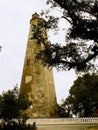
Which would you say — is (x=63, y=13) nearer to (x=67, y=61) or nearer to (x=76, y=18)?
(x=76, y=18)

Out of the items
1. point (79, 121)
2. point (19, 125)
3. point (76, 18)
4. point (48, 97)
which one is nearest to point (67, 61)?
point (76, 18)

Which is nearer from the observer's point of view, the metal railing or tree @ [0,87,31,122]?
tree @ [0,87,31,122]

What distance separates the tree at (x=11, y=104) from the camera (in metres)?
20.8

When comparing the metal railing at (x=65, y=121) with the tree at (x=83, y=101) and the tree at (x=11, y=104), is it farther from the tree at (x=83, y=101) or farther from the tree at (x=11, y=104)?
the tree at (x=83, y=101)

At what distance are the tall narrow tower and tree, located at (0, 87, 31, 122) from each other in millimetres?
6195

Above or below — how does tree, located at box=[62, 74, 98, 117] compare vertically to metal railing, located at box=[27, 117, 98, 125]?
above

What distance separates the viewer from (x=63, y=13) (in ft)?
48.8

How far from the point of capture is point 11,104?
2191 centimetres

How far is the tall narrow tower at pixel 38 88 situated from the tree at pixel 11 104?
619 centimetres

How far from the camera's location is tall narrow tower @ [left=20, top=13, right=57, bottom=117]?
96.1 feet

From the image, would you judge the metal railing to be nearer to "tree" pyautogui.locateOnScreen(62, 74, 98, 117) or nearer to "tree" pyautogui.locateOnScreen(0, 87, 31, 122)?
"tree" pyautogui.locateOnScreen(0, 87, 31, 122)

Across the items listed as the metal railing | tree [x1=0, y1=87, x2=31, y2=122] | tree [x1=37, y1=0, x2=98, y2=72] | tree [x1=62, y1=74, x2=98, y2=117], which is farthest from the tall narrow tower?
tree [x1=37, y1=0, x2=98, y2=72]

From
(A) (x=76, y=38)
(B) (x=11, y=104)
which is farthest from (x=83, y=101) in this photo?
(A) (x=76, y=38)

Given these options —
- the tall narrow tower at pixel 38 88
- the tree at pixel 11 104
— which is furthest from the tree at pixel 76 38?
the tall narrow tower at pixel 38 88
